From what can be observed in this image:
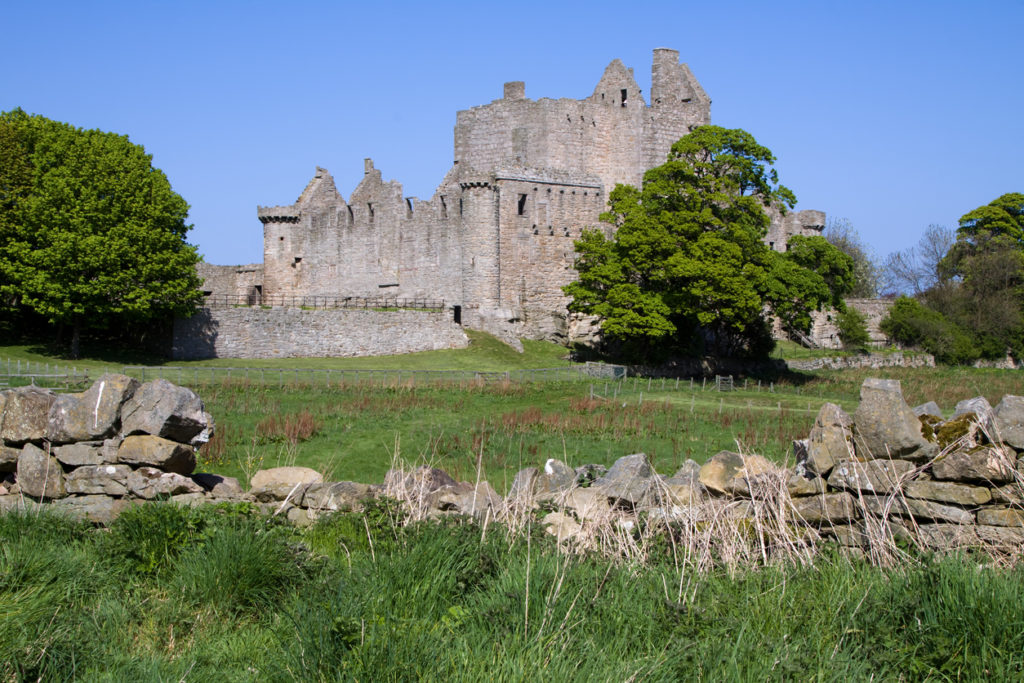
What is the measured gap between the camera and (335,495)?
407 inches

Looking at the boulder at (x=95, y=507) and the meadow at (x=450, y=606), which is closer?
the meadow at (x=450, y=606)

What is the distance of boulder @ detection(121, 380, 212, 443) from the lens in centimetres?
1006

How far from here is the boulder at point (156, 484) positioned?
1005cm

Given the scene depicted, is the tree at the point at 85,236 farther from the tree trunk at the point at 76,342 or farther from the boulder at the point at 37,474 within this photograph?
the boulder at the point at 37,474

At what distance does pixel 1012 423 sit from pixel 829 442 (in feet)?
4.84

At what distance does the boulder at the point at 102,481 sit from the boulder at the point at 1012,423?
27.3 ft

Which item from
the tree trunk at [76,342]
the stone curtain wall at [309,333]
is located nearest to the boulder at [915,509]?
A: the tree trunk at [76,342]

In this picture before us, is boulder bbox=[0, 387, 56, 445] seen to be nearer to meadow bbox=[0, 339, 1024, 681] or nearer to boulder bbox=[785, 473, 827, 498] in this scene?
meadow bbox=[0, 339, 1024, 681]

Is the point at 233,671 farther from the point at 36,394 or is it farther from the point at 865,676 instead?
the point at 36,394

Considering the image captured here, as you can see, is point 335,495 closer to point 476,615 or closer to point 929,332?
point 476,615

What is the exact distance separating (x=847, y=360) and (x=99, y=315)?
122ft

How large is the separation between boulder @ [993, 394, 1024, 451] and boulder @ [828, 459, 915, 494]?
0.77m

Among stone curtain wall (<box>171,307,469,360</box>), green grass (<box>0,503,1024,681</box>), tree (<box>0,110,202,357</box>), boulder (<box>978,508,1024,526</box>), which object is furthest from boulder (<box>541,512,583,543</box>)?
stone curtain wall (<box>171,307,469,360</box>)

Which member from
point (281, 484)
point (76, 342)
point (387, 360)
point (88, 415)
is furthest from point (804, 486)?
point (76, 342)
